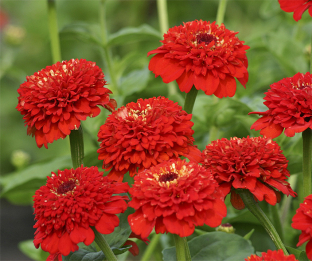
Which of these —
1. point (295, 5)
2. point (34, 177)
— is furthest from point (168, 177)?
point (34, 177)

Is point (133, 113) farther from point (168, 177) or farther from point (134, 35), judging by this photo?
point (134, 35)

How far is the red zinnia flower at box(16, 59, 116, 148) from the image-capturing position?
0.32m

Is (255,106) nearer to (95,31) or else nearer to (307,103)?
(307,103)

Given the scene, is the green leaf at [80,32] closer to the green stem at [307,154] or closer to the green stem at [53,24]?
the green stem at [53,24]

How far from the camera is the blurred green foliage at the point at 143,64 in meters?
0.52

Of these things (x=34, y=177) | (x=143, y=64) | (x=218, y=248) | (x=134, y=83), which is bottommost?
(x=218, y=248)

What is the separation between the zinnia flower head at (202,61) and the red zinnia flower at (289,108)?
0.03 metres

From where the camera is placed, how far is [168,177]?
10.6 inches

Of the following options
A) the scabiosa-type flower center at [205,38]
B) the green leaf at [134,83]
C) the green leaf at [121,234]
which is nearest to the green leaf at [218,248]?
the green leaf at [121,234]

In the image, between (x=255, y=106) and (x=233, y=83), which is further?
(x=255, y=106)

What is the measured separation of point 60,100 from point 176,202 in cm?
13

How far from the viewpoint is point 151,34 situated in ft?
1.96

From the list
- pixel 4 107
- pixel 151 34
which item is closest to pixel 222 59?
pixel 151 34

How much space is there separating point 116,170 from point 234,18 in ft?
3.22
